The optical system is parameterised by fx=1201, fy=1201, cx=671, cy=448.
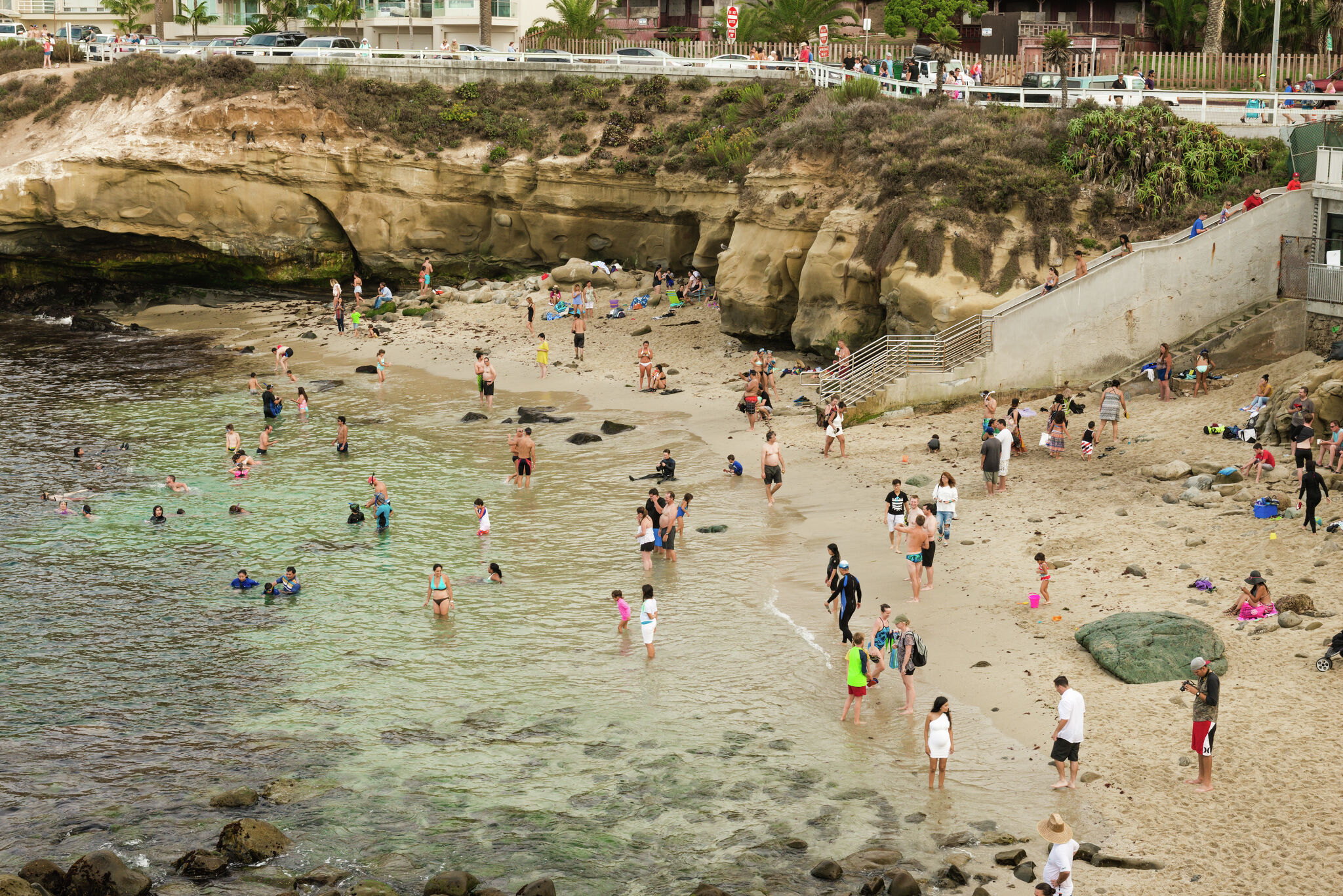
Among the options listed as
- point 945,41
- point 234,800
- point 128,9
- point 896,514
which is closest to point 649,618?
point 896,514

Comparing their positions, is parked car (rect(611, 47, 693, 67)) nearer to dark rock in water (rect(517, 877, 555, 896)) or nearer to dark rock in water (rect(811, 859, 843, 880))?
dark rock in water (rect(811, 859, 843, 880))

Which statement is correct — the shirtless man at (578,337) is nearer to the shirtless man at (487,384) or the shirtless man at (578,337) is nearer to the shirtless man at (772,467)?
the shirtless man at (487,384)

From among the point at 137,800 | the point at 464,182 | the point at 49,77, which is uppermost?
the point at 49,77

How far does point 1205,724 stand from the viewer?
12422 mm

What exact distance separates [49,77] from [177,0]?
20.1 m

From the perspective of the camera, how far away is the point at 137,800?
14242 mm

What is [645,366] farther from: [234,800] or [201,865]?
[201,865]

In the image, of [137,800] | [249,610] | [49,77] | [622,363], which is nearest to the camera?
[137,800]

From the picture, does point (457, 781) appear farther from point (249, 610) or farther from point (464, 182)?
point (464, 182)

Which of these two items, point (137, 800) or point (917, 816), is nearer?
point (917, 816)

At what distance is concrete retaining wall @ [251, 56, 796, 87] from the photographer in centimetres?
4434

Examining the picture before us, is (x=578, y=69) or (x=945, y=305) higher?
(x=578, y=69)

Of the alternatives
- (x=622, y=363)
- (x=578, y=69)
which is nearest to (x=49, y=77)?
(x=578, y=69)

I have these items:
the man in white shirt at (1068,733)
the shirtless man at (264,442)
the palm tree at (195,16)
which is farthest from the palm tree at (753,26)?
the man in white shirt at (1068,733)
